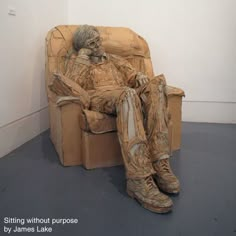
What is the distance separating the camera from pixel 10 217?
141 cm

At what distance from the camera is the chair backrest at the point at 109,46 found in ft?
Result: 7.84

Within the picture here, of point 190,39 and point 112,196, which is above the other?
point 190,39

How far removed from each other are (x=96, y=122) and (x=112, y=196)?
0.50 metres

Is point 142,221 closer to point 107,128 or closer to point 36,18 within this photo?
point 107,128

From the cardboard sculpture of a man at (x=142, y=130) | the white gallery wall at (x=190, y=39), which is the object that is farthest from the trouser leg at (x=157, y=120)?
the white gallery wall at (x=190, y=39)

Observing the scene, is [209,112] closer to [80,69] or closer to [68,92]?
[80,69]

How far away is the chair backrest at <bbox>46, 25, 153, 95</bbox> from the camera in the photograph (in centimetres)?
239

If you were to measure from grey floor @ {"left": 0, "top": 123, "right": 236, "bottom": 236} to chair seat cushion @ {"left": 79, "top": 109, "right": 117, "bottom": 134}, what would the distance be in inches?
11.0

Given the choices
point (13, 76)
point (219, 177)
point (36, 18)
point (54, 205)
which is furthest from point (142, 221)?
point (36, 18)

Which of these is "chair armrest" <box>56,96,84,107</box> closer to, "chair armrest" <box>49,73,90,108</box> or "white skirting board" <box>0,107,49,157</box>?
"chair armrest" <box>49,73,90,108</box>

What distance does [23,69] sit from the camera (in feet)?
8.18

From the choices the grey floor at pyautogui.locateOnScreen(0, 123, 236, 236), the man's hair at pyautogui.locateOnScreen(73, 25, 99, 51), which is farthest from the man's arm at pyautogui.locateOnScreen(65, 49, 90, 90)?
the grey floor at pyautogui.locateOnScreen(0, 123, 236, 236)

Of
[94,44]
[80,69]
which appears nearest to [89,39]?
[94,44]

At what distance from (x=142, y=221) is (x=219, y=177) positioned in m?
0.71
